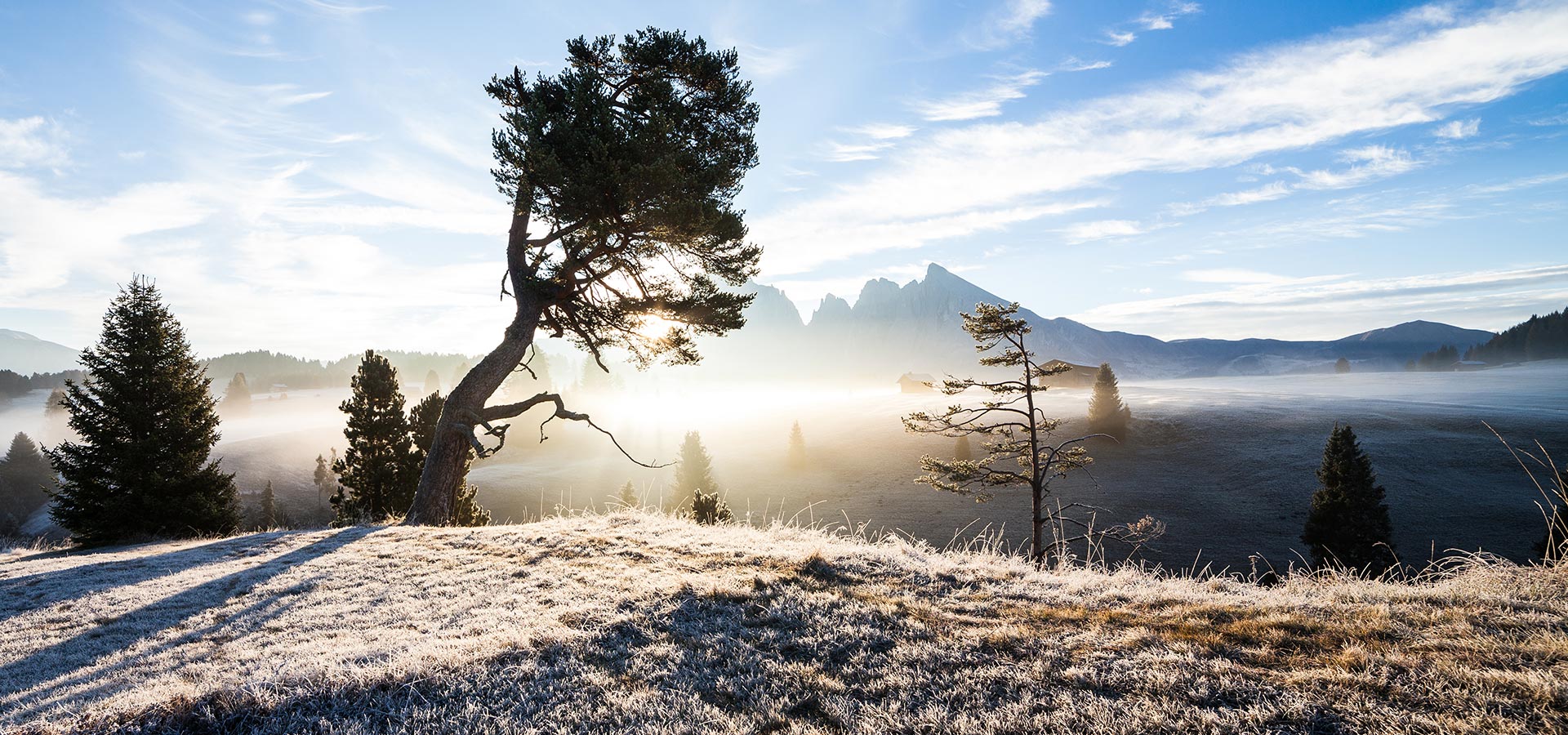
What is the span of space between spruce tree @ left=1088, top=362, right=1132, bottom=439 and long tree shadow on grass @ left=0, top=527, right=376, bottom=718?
65.2 m

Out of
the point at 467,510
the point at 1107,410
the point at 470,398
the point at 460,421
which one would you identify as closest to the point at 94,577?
the point at 460,421

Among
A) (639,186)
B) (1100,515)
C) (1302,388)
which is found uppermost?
(639,186)

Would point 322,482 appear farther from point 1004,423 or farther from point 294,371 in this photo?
point 294,371

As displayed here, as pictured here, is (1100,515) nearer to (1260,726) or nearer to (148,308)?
(1260,726)

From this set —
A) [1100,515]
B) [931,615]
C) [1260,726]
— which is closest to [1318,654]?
[1260,726]

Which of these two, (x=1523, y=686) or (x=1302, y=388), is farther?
(x=1302, y=388)

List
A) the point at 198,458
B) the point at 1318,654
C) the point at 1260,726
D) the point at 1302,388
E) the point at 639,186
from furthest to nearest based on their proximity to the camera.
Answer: the point at 1302,388 < the point at 198,458 < the point at 639,186 < the point at 1318,654 < the point at 1260,726

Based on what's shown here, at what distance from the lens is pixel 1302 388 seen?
291 feet

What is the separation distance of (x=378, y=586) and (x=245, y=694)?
346cm

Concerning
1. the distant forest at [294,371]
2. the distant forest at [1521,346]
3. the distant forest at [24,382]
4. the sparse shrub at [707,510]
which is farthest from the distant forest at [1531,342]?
the distant forest at [24,382]

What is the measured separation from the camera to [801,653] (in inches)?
159

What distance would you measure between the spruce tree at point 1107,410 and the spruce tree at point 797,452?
1199 inches

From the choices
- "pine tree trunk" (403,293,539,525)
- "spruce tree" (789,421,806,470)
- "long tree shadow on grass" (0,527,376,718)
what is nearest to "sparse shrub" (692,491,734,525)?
"pine tree trunk" (403,293,539,525)

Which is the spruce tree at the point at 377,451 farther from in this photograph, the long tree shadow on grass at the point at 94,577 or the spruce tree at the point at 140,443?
the long tree shadow on grass at the point at 94,577
